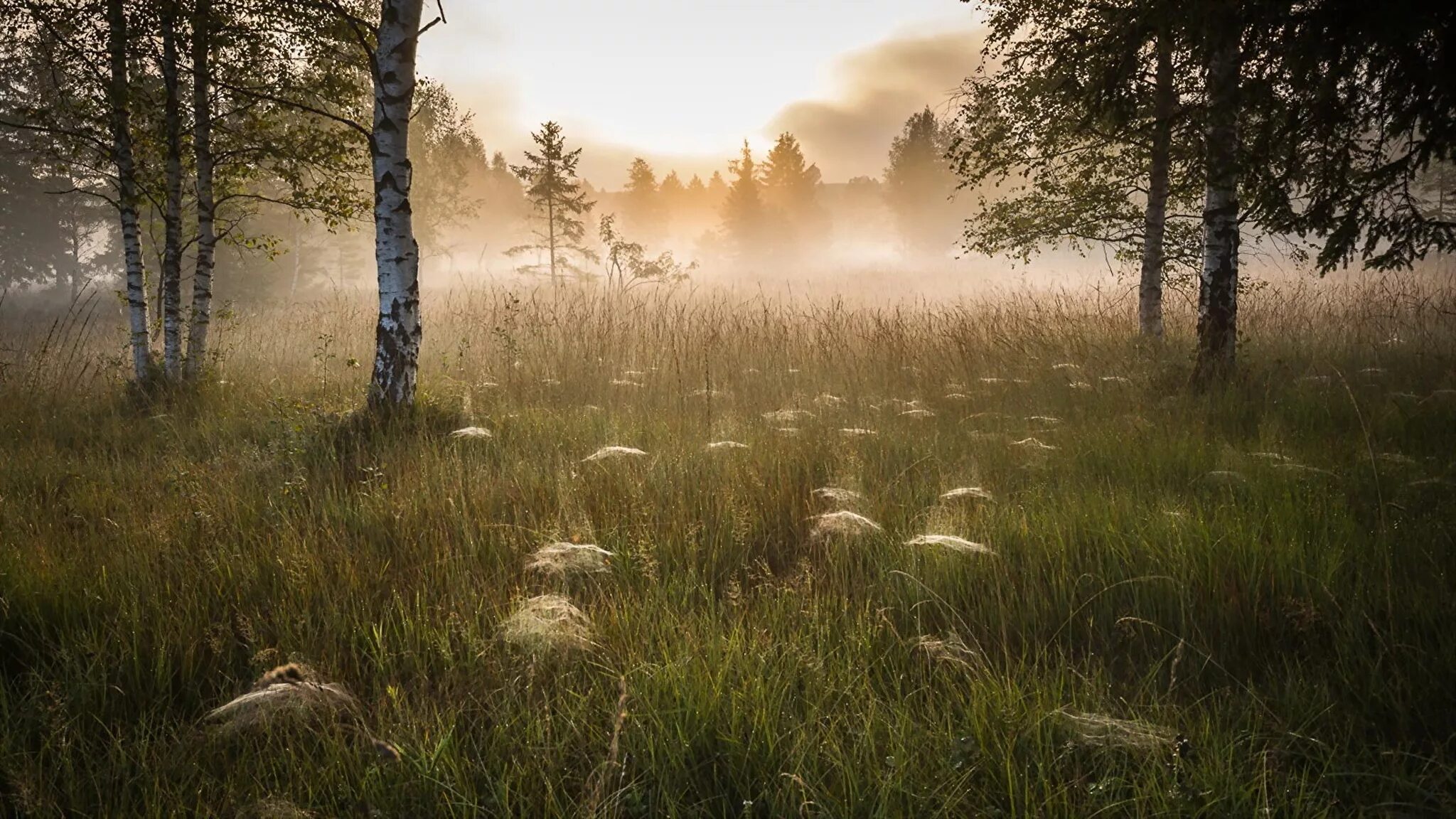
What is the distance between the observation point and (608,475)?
410 centimetres

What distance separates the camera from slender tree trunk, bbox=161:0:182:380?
7574 millimetres

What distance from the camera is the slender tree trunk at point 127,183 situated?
7.26m

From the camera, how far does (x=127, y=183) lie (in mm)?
7496

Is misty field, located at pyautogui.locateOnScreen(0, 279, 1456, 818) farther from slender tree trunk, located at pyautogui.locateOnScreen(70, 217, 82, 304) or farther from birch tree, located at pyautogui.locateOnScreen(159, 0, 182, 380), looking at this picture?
slender tree trunk, located at pyautogui.locateOnScreen(70, 217, 82, 304)

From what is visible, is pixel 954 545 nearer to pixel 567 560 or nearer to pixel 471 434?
pixel 567 560

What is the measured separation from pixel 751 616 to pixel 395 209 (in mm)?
4881

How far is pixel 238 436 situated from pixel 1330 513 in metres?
7.41

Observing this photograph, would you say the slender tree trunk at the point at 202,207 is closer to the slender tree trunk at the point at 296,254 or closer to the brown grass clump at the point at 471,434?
the brown grass clump at the point at 471,434

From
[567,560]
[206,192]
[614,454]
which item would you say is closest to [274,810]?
[567,560]

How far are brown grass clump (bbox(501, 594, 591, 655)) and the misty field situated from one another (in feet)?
0.06

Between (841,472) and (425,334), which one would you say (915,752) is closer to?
(841,472)

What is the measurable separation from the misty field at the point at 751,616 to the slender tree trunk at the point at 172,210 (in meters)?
2.91

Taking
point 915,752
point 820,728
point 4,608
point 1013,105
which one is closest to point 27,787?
point 4,608

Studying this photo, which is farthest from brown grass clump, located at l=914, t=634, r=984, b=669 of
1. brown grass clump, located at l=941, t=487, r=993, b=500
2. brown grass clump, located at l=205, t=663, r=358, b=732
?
brown grass clump, located at l=205, t=663, r=358, b=732
